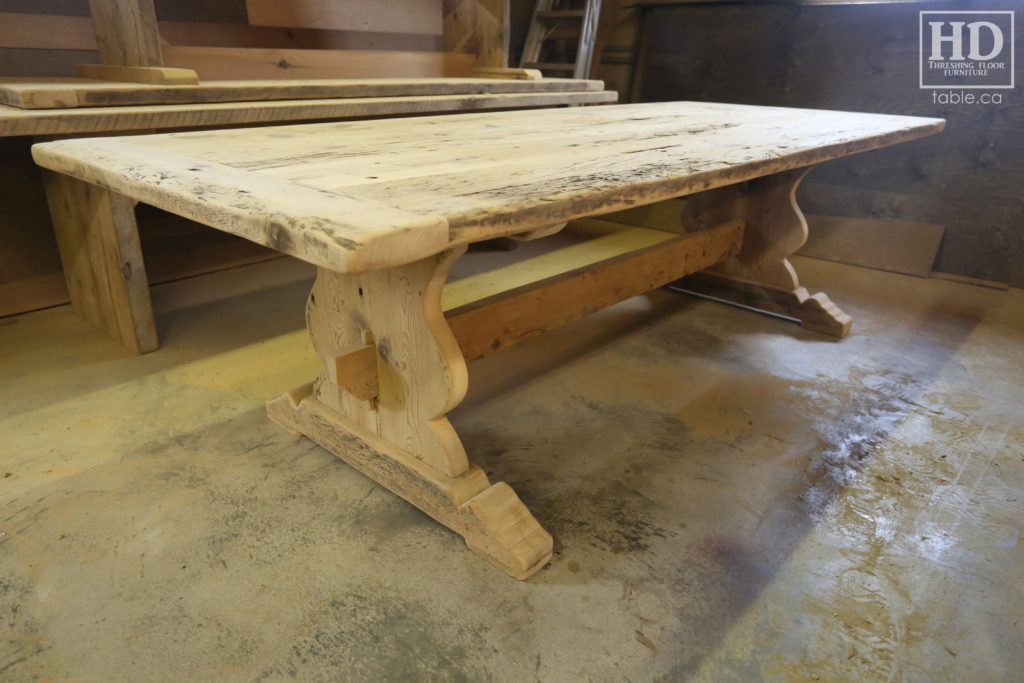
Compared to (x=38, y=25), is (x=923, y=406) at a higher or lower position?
lower

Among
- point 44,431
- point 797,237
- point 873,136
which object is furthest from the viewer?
point 797,237

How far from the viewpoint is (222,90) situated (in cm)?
212

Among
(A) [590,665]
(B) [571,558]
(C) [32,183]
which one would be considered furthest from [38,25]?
(A) [590,665]

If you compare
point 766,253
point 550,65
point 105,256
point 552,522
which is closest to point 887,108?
point 766,253

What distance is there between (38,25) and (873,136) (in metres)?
2.65

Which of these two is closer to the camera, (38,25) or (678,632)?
(678,632)

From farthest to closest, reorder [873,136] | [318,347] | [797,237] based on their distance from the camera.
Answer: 1. [797,237]
2. [873,136]
3. [318,347]

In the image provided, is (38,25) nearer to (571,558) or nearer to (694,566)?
(571,558)

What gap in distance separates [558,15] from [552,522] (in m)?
3.60

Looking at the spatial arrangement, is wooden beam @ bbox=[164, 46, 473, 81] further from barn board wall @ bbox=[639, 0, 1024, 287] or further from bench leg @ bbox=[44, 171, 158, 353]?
barn board wall @ bbox=[639, 0, 1024, 287]

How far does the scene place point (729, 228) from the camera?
2.44 m

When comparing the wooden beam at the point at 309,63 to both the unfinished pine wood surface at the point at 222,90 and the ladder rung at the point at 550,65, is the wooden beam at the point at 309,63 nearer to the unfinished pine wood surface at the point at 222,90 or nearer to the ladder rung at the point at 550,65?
the unfinished pine wood surface at the point at 222,90

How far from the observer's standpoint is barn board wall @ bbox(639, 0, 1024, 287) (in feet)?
9.50

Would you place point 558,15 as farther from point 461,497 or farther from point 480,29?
point 461,497
